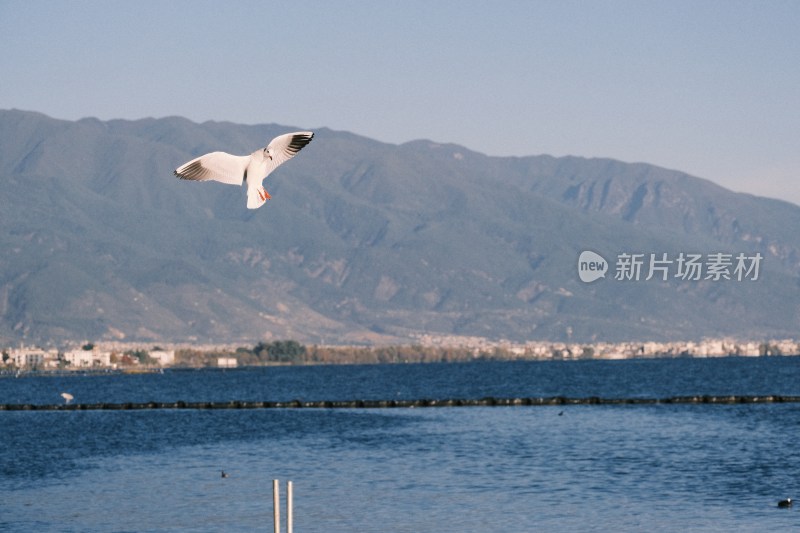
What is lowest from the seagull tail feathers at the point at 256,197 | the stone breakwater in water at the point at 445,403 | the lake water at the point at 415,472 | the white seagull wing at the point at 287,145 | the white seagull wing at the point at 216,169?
the lake water at the point at 415,472

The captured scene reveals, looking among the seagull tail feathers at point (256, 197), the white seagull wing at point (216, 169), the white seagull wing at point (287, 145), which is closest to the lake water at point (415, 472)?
the white seagull wing at point (216, 169)

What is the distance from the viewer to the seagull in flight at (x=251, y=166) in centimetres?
1958

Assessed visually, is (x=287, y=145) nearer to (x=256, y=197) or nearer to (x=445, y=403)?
(x=256, y=197)

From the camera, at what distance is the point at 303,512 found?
57.8 meters

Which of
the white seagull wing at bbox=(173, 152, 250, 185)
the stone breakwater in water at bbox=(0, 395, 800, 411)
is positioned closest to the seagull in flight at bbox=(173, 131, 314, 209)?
the white seagull wing at bbox=(173, 152, 250, 185)

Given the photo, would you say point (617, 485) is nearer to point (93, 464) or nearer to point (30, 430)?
point (93, 464)

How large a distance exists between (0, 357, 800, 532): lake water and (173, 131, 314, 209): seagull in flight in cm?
3432

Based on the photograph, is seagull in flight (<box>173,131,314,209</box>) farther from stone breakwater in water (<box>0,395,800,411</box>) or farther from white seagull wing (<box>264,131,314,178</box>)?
stone breakwater in water (<box>0,395,800,411</box>)

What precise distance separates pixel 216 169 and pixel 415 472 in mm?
55410

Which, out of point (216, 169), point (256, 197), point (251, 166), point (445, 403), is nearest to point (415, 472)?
point (216, 169)

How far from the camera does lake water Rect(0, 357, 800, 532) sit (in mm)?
55812

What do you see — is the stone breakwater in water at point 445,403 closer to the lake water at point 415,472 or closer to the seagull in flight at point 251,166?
the lake water at point 415,472

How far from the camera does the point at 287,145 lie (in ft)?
66.0

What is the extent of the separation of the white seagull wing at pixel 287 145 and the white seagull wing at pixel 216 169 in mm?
418
